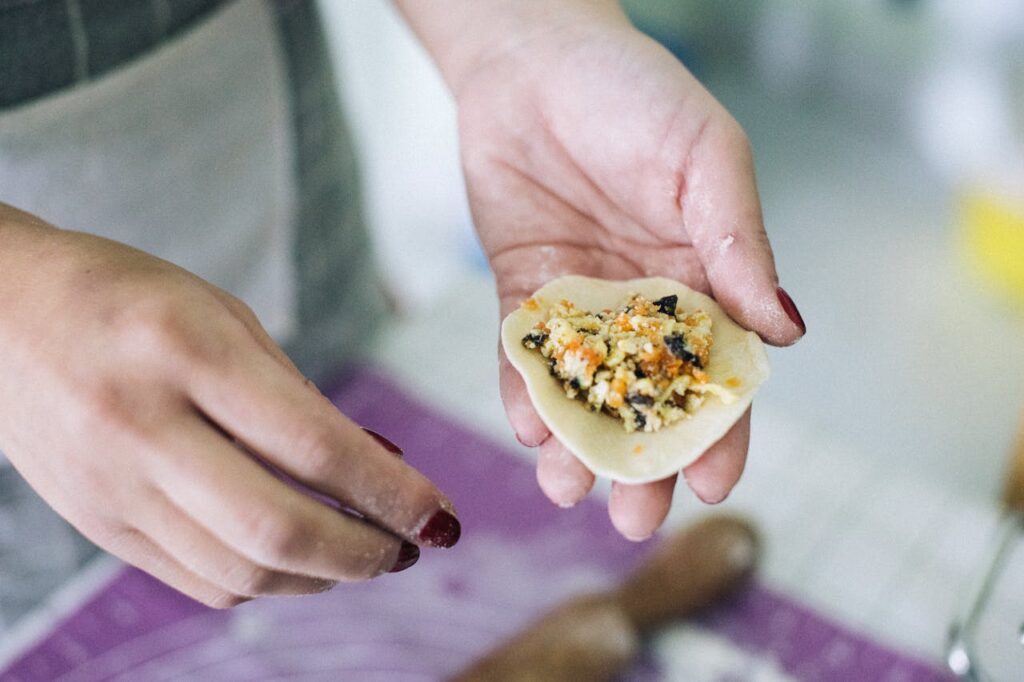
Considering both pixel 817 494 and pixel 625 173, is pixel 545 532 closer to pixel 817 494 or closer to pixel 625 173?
pixel 817 494

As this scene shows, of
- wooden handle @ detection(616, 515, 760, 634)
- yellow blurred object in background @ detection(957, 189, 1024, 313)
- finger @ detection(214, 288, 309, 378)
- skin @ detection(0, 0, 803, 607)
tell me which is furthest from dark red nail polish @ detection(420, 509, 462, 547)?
yellow blurred object in background @ detection(957, 189, 1024, 313)

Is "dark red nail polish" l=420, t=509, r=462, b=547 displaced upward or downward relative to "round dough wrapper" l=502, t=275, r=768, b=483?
upward

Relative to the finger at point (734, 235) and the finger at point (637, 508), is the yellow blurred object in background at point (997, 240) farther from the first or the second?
the finger at point (637, 508)

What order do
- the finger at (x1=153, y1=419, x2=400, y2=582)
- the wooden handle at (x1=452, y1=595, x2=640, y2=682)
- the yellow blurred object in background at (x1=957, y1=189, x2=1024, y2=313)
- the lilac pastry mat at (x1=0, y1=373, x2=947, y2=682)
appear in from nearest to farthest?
the finger at (x1=153, y1=419, x2=400, y2=582)
the wooden handle at (x1=452, y1=595, x2=640, y2=682)
the lilac pastry mat at (x1=0, y1=373, x2=947, y2=682)
the yellow blurred object in background at (x1=957, y1=189, x2=1024, y2=313)

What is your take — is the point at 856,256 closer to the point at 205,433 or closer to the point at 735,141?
the point at 735,141

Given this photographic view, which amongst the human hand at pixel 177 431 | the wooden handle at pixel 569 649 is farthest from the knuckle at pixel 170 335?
the wooden handle at pixel 569 649

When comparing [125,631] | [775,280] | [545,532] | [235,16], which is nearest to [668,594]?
[545,532]

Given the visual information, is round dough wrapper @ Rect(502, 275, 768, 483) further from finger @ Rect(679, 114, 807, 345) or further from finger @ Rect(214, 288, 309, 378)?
finger @ Rect(214, 288, 309, 378)
